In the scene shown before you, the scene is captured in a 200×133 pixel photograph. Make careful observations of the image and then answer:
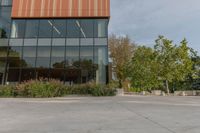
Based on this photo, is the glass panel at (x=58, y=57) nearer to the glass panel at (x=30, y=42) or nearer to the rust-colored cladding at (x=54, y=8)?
the glass panel at (x=30, y=42)

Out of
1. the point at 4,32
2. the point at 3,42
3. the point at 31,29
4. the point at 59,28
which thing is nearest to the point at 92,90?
the point at 59,28

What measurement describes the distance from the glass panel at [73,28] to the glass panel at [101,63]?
111 inches

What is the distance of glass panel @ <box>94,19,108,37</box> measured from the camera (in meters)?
22.9

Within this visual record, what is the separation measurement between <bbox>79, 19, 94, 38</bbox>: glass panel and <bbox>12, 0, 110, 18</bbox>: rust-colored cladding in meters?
0.72

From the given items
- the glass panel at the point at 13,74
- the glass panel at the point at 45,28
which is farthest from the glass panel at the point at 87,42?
the glass panel at the point at 13,74

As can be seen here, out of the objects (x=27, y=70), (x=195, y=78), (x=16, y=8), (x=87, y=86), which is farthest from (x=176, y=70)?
(x=16, y=8)

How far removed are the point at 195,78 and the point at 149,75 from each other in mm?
9241

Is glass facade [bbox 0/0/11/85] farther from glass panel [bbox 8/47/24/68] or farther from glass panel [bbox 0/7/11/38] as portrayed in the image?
glass panel [bbox 8/47/24/68]

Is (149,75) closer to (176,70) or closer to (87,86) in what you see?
(176,70)

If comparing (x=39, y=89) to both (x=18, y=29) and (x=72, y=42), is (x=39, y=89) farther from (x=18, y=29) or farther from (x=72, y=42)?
(x=18, y=29)

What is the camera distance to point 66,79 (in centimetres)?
2189

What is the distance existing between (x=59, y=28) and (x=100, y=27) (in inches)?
175

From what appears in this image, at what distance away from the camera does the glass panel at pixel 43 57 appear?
2208 centimetres

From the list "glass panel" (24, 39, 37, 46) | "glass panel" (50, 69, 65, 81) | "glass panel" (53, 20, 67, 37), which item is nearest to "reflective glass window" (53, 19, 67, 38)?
"glass panel" (53, 20, 67, 37)
